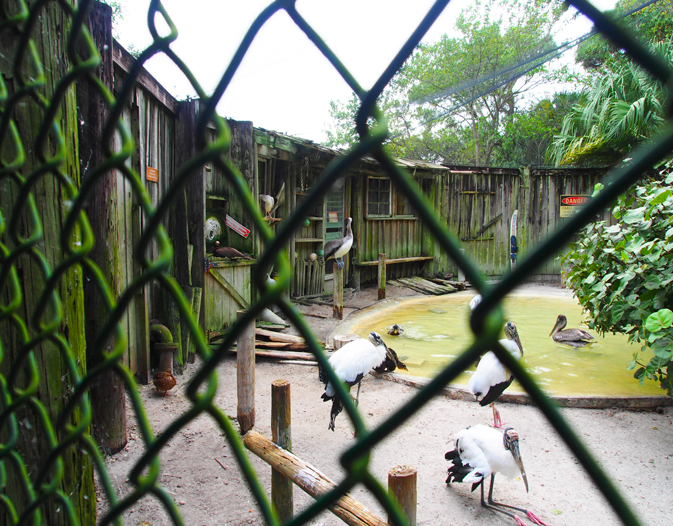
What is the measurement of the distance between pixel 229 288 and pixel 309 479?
3456 millimetres

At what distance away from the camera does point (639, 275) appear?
3.25 m

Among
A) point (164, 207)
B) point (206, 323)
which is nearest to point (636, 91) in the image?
point (206, 323)

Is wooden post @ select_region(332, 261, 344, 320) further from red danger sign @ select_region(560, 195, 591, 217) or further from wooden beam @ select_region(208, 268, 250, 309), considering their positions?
red danger sign @ select_region(560, 195, 591, 217)

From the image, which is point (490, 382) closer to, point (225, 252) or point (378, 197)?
point (225, 252)

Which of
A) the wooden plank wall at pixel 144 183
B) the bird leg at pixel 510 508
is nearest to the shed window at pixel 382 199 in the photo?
the wooden plank wall at pixel 144 183

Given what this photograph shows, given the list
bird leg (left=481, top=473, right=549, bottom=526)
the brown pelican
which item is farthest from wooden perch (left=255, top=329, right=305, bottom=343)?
bird leg (left=481, top=473, right=549, bottom=526)

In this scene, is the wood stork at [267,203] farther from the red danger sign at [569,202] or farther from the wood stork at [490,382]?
the red danger sign at [569,202]

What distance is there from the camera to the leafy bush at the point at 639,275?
2.91 m

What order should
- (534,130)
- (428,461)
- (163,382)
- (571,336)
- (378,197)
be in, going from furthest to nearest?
(534,130), (378,197), (571,336), (163,382), (428,461)

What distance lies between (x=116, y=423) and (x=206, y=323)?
2015mm

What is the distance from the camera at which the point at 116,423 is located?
302 centimetres

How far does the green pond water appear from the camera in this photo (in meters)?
4.50

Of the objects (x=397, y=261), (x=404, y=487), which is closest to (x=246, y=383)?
(x=404, y=487)

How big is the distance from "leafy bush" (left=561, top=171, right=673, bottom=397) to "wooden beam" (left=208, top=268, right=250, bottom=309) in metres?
3.62
